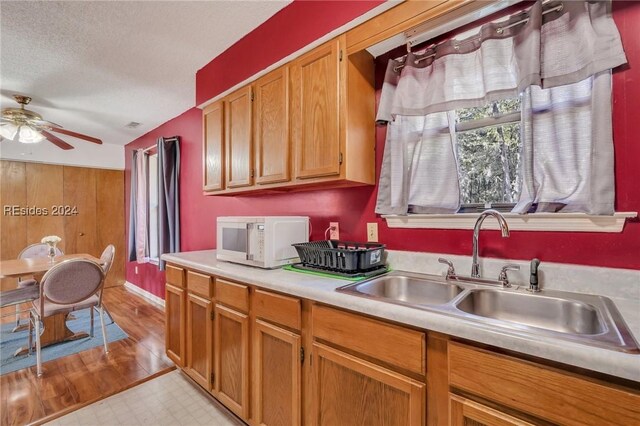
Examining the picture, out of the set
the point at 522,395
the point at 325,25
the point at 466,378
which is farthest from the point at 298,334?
the point at 325,25

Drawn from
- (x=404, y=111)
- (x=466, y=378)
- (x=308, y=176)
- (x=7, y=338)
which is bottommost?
(x=7, y=338)

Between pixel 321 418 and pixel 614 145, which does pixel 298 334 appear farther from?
pixel 614 145

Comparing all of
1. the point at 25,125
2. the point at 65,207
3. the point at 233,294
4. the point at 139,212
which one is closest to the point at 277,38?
the point at 233,294

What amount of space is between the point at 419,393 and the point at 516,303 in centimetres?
56

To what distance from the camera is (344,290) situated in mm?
1163

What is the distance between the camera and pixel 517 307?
1.15 m

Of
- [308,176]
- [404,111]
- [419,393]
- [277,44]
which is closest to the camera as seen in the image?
[419,393]

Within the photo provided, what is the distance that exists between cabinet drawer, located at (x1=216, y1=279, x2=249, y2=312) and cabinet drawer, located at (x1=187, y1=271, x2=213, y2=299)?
83mm

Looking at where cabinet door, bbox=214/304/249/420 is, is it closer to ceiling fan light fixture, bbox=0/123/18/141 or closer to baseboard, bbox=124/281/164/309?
baseboard, bbox=124/281/164/309

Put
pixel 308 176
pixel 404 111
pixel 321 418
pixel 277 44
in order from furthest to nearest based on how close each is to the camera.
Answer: pixel 277 44
pixel 308 176
pixel 404 111
pixel 321 418

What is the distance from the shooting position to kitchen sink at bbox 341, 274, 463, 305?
127 cm

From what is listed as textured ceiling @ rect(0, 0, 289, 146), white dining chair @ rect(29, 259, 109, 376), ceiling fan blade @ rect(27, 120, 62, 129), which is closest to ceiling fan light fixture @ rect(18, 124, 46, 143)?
ceiling fan blade @ rect(27, 120, 62, 129)

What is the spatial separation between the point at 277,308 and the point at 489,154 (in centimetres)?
129

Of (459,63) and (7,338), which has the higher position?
(459,63)
